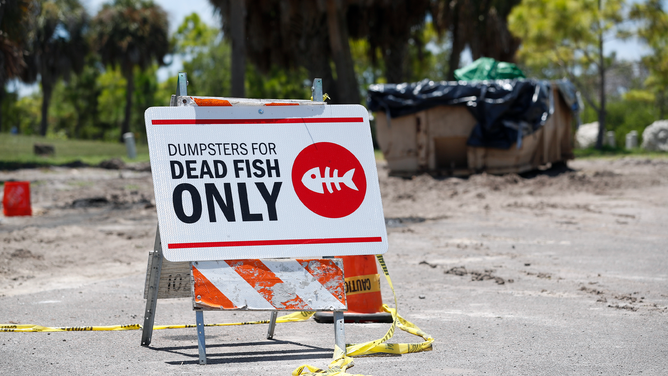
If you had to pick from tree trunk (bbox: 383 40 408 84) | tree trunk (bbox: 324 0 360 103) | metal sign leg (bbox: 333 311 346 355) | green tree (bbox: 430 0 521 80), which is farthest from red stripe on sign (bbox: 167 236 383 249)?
tree trunk (bbox: 383 40 408 84)

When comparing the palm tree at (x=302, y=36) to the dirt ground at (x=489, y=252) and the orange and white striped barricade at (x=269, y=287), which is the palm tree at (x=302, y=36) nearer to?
the dirt ground at (x=489, y=252)

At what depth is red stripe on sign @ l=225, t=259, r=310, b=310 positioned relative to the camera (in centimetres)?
361

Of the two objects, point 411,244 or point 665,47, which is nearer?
point 411,244

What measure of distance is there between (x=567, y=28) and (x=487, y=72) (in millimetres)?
11031

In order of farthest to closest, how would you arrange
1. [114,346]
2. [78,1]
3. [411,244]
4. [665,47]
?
[78,1] < [665,47] < [411,244] < [114,346]

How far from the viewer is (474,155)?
15.1 metres

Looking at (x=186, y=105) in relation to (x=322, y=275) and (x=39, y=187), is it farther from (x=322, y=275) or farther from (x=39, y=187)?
(x=39, y=187)

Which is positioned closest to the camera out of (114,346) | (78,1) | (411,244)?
(114,346)

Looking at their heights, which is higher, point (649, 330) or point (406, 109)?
point (406, 109)

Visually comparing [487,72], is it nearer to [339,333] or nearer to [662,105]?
[339,333]

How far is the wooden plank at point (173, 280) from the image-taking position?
4.07m

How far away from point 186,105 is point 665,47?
29632 millimetres

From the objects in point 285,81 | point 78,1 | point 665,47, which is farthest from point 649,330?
point 285,81

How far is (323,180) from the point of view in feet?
12.5
